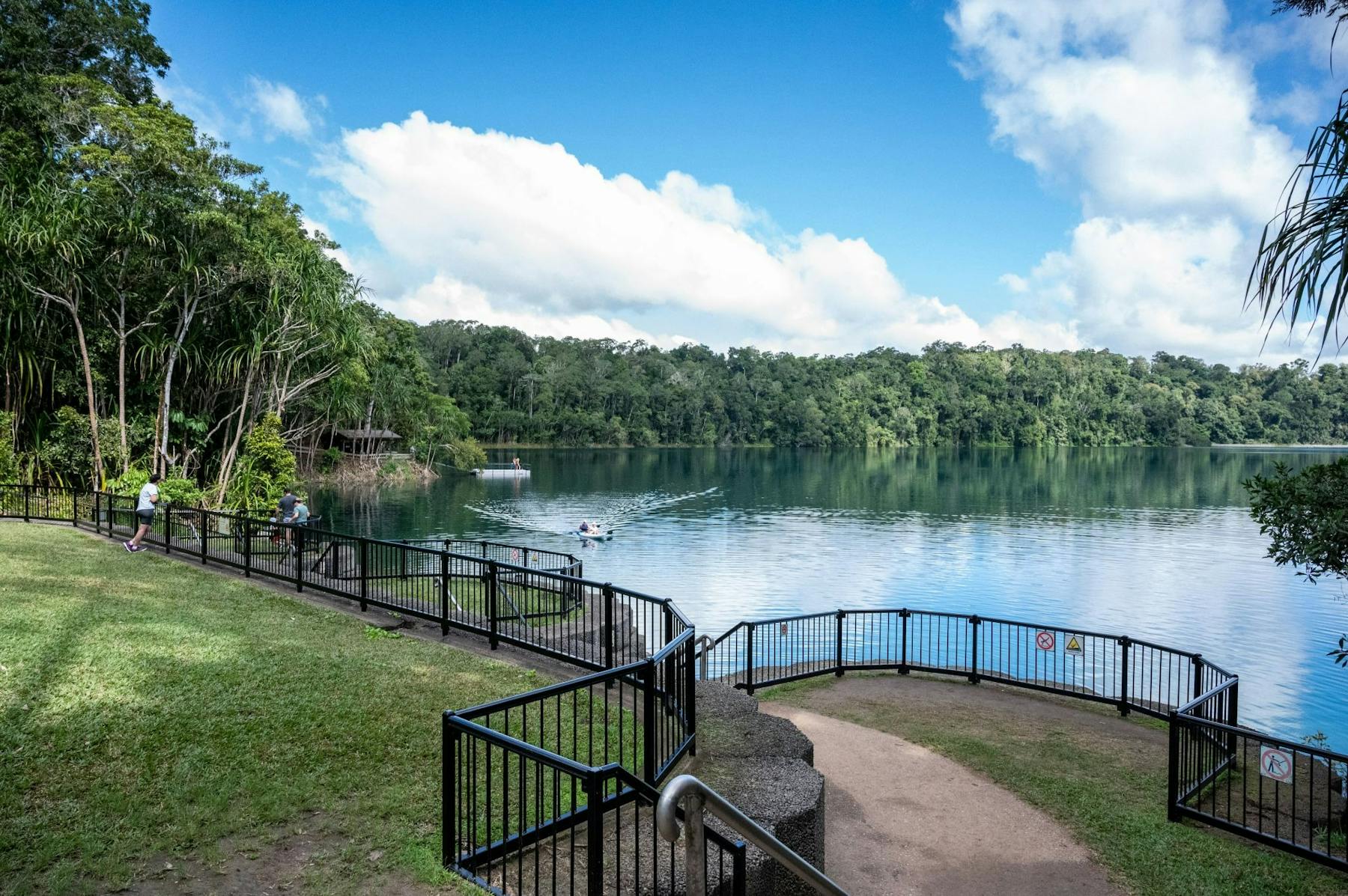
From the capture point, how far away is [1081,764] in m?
9.97

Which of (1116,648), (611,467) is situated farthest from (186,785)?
(611,467)

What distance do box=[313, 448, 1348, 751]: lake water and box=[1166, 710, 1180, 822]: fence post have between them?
1038cm

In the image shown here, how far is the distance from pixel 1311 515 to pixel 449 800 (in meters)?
7.66

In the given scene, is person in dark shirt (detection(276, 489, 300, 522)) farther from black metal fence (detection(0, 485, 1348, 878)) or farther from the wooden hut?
the wooden hut

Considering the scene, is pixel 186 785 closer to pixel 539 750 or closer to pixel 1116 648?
pixel 539 750

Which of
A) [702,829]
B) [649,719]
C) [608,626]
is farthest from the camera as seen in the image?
[608,626]

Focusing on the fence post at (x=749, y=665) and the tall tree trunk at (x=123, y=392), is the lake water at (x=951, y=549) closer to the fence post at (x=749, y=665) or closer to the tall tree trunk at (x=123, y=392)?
the fence post at (x=749, y=665)

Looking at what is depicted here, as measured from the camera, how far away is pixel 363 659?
9336 mm

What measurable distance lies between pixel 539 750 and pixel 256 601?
31.9ft

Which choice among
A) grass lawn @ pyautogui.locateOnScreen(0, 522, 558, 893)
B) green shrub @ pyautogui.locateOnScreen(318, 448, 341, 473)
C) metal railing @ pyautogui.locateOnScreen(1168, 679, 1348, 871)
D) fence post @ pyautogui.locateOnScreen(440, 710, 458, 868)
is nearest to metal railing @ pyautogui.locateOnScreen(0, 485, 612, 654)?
grass lawn @ pyautogui.locateOnScreen(0, 522, 558, 893)

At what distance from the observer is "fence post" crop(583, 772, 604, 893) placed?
405cm

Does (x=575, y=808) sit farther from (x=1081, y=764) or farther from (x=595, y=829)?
(x=1081, y=764)

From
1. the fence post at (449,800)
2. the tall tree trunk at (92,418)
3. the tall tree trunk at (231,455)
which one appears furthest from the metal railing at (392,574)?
the tall tree trunk at (231,455)

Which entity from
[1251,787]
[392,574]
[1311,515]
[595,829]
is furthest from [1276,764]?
[392,574]
